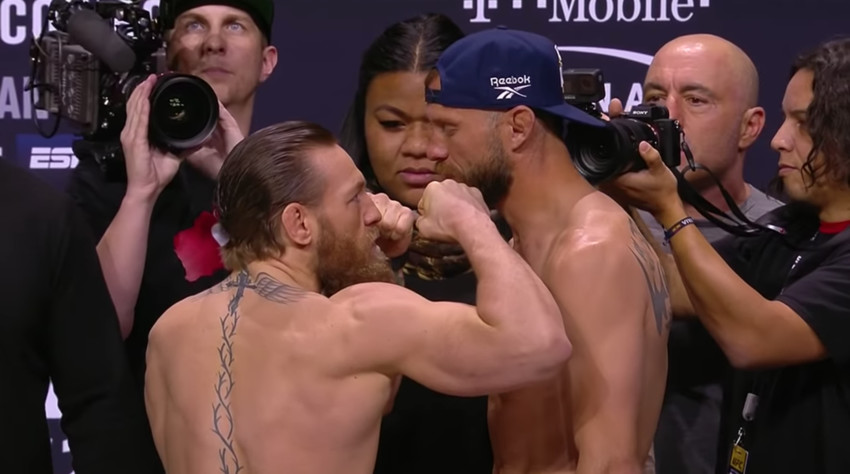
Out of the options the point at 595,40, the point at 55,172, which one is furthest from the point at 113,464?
the point at 595,40

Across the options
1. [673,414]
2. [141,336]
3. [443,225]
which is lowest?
[673,414]

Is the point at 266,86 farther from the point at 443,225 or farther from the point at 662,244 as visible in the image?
the point at 443,225

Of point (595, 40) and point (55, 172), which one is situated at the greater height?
point (595, 40)

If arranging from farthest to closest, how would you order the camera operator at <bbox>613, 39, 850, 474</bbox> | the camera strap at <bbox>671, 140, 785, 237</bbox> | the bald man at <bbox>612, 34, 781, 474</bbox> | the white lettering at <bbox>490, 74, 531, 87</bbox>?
the bald man at <bbox>612, 34, 781, 474</bbox>, the camera strap at <bbox>671, 140, 785, 237</bbox>, the camera operator at <bbox>613, 39, 850, 474</bbox>, the white lettering at <bbox>490, 74, 531, 87</bbox>

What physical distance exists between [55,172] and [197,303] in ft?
6.06

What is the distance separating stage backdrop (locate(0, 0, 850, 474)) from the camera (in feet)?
12.4

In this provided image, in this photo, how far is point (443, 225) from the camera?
2.17 metres

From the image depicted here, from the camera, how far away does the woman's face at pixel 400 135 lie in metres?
2.98

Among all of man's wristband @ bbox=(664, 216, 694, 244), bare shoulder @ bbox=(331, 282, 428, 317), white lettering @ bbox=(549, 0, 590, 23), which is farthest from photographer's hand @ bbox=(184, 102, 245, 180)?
white lettering @ bbox=(549, 0, 590, 23)

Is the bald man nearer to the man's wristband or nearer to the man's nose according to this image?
the man's wristband

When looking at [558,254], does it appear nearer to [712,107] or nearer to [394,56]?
[394,56]

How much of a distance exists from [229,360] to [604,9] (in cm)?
209

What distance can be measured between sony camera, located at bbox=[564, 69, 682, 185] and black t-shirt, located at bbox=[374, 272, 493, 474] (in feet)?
1.88

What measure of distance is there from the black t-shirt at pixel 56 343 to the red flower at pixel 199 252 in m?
0.41
